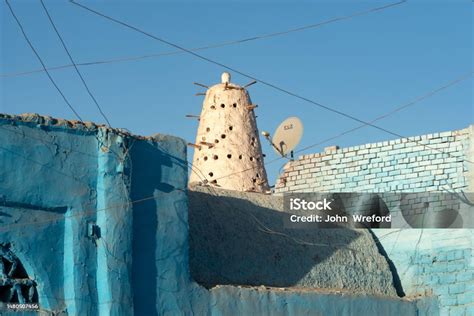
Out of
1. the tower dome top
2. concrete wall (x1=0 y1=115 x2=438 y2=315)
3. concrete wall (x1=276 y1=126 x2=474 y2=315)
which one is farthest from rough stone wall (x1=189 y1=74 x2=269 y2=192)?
concrete wall (x1=0 y1=115 x2=438 y2=315)

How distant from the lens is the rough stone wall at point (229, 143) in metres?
19.3

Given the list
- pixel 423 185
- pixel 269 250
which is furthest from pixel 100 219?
pixel 423 185

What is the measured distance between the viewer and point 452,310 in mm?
16375

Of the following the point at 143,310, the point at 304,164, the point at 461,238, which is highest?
the point at 304,164

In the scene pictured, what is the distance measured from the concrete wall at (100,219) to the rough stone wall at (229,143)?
5.82 m

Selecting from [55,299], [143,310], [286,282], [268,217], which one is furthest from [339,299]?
[55,299]

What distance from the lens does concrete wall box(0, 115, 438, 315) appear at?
11.5 meters

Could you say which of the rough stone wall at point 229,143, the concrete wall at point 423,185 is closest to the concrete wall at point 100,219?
the concrete wall at point 423,185

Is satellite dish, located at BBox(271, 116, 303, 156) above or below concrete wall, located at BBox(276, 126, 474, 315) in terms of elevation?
above

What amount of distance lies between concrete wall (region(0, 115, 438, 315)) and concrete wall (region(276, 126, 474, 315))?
4.40 meters

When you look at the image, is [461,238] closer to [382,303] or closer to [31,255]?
[382,303]

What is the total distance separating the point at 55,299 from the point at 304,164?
8260 millimetres

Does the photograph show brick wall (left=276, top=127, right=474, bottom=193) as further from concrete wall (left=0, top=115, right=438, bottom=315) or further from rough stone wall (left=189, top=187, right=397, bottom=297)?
concrete wall (left=0, top=115, right=438, bottom=315)

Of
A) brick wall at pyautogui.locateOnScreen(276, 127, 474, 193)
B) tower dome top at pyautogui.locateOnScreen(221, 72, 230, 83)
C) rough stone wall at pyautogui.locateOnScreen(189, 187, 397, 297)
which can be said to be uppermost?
tower dome top at pyautogui.locateOnScreen(221, 72, 230, 83)
